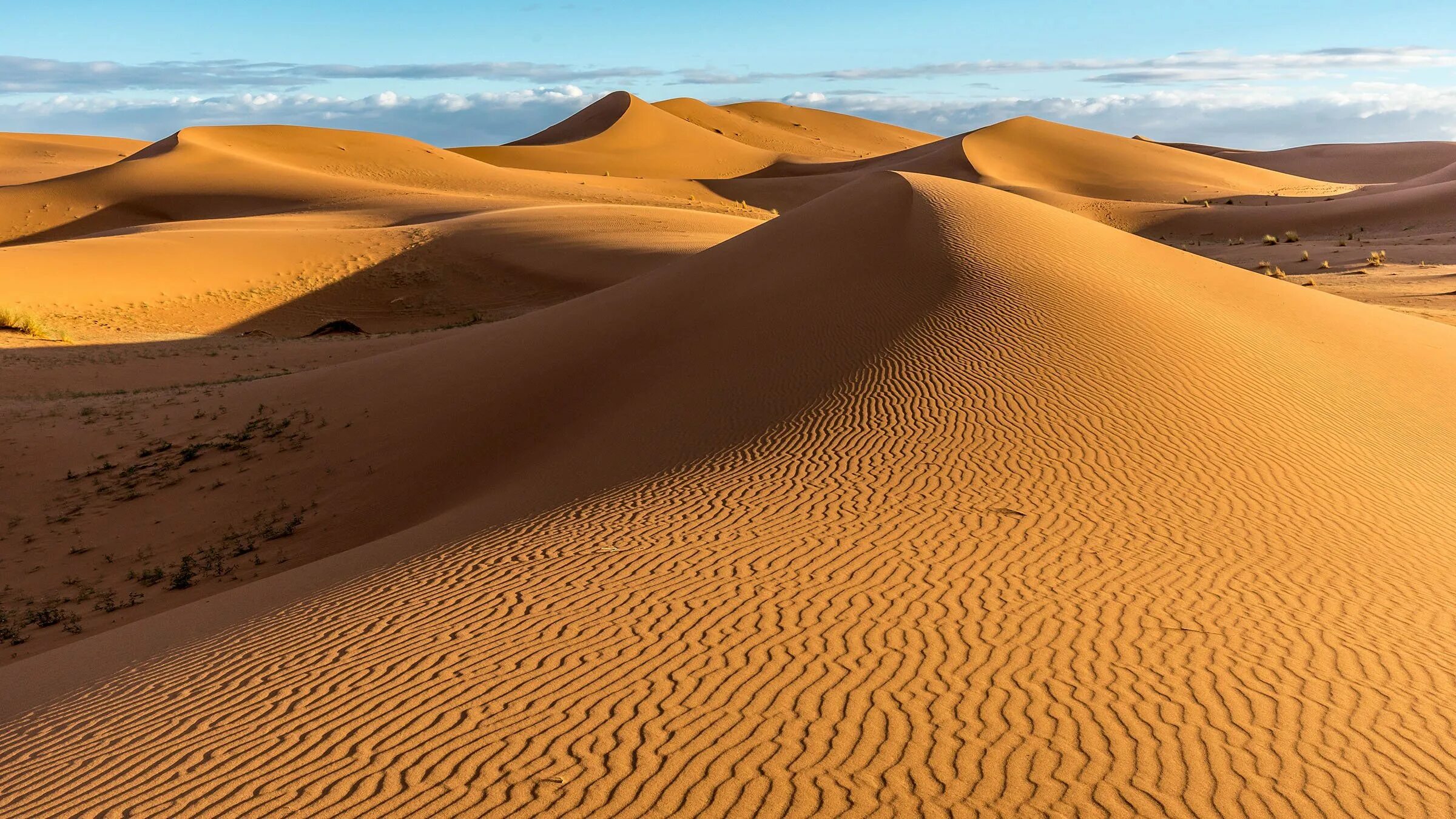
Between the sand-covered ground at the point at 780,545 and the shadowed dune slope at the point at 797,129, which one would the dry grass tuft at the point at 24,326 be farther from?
the shadowed dune slope at the point at 797,129

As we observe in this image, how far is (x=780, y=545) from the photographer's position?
7.56 m

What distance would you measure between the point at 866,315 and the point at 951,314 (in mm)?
1118

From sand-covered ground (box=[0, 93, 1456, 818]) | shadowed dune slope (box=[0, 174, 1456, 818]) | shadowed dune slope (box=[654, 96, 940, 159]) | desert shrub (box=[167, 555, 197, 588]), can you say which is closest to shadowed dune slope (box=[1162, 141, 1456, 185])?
shadowed dune slope (box=[654, 96, 940, 159])

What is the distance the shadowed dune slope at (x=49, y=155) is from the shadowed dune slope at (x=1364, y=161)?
294ft

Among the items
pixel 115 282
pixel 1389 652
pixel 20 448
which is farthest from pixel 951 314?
pixel 115 282

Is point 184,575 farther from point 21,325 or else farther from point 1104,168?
point 1104,168

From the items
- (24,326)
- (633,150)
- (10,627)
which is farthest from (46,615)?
(633,150)

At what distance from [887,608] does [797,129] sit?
109 metres

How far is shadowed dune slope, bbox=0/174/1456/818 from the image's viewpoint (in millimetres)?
4480

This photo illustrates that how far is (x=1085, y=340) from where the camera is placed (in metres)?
12.5

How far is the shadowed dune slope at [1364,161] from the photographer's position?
80.8 metres

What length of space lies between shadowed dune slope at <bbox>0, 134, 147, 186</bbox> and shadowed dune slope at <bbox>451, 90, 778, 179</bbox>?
28732 millimetres

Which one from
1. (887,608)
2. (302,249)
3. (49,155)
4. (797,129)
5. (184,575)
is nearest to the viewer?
(887,608)

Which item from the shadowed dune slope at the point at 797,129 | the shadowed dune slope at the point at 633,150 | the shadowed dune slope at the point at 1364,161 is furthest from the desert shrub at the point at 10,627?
the shadowed dune slope at the point at 1364,161
